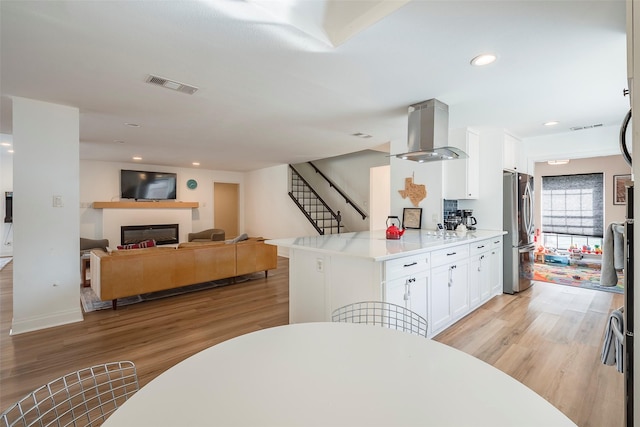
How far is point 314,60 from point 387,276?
174 cm

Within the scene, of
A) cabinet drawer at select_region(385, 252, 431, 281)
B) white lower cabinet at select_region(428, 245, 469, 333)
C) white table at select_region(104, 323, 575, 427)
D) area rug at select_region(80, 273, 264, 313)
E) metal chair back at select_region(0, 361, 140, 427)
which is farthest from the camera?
area rug at select_region(80, 273, 264, 313)

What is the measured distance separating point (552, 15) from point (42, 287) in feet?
16.2

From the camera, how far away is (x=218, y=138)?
4.66 m

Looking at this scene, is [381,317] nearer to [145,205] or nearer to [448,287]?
[448,287]

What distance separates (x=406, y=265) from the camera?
2406mm

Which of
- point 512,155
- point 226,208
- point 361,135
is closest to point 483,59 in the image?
point 361,135

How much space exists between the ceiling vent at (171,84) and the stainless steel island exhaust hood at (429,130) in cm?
220

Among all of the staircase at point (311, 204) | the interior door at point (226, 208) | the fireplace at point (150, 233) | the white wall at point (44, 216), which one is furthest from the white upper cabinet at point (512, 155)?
the interior door at point (226, 208)

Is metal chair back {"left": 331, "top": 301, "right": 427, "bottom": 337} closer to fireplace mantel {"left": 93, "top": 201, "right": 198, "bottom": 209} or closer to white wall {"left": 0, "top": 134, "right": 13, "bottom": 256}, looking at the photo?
fireplace mantel {"left": 93, "top": 201, "right": 198, "bottom": 209}

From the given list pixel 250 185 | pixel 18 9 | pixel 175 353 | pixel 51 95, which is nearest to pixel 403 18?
pixel 18 9

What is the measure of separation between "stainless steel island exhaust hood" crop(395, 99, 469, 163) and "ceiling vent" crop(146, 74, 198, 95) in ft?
7.22

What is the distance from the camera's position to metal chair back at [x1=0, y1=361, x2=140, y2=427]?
875mm

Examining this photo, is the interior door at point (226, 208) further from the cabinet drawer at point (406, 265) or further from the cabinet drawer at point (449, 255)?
the cabinet drawer at point (406, 265)

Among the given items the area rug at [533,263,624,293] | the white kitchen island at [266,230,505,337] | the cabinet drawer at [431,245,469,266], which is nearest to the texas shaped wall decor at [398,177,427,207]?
the white kitchen island at [266,230,505,337]
